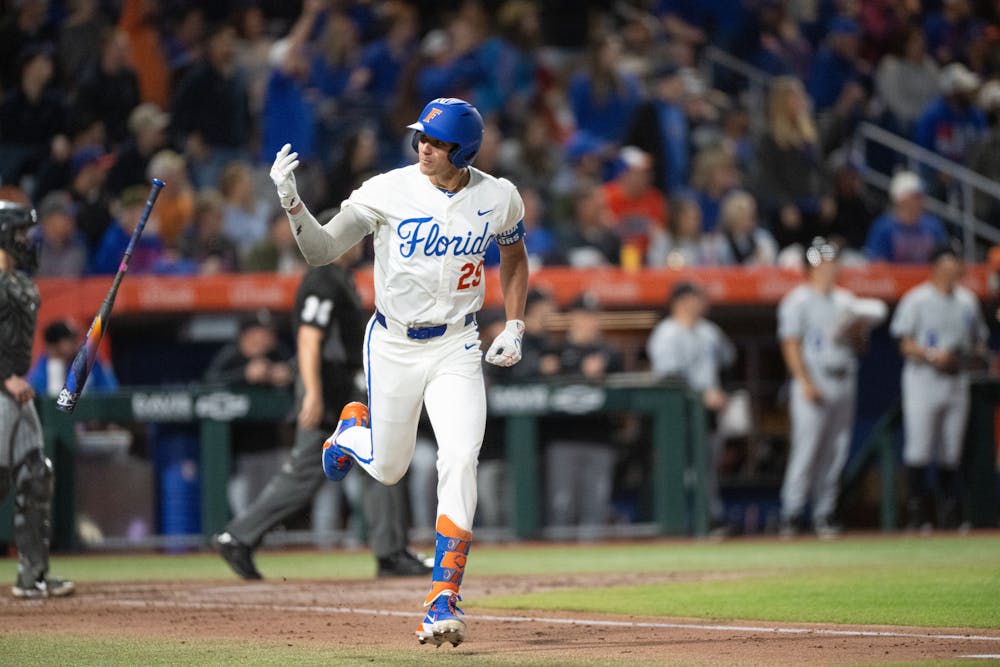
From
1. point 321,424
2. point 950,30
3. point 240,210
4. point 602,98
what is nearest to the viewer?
point 321,424

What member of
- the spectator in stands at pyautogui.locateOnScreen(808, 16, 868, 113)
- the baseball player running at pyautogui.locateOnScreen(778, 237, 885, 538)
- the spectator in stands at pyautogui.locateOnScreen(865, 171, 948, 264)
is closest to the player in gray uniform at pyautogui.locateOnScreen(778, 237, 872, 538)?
the baseball player running at pyautogui.locateOnScreen(778, 237, 885, 538)

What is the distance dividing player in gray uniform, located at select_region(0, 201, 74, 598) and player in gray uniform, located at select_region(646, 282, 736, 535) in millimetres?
6102

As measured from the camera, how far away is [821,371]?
1338 centimetres

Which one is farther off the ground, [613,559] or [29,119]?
[29,119]

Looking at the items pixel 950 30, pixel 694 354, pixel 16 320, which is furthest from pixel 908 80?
pixel 16 320

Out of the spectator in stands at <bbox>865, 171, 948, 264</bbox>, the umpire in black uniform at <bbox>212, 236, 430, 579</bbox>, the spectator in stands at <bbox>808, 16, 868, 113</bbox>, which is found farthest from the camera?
the spectator in stands at <bbox>808, 16, 868, 113</bbox>

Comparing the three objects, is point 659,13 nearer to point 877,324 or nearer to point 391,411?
point 877,324

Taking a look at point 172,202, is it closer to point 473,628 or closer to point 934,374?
point 934,374

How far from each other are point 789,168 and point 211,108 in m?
5.69

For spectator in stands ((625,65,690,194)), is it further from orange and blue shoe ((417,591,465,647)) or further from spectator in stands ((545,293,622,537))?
orange and blue shoe ((417,591,465,647))

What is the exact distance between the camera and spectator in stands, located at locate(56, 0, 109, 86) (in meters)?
15.8

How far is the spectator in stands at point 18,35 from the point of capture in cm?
1516

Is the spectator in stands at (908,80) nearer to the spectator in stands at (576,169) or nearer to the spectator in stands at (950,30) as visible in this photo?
the spectator in stands at (950,30)

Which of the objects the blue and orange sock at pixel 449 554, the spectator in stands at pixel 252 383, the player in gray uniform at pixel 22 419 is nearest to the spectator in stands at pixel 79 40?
the spectator in stands at pixel 252 383
